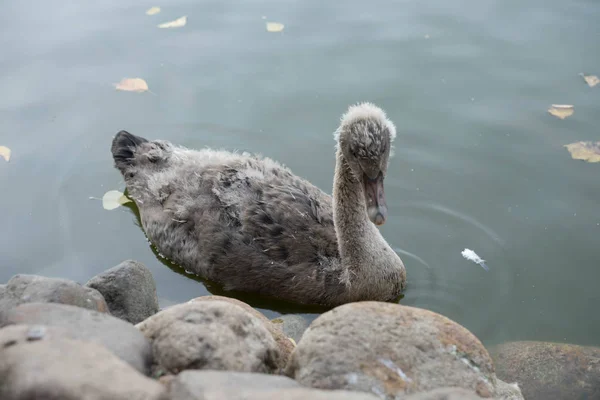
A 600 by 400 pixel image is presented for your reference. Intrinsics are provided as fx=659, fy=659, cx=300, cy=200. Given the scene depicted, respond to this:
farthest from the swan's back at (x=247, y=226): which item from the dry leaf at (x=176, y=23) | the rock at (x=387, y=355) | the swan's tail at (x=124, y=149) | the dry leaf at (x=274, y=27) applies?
the dry leaf at (x=176, y=23)

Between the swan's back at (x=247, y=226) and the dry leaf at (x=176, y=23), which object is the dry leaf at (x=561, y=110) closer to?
the swan's back at (x=247, y=226)

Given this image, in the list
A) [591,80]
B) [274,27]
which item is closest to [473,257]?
[591,80]

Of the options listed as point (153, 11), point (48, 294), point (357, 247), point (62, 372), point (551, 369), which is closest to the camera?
point (62, 372)

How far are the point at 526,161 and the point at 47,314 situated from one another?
17.6 feet

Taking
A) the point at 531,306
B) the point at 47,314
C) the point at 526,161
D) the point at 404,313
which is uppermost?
the point at 47,314

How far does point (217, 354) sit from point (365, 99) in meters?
5.29

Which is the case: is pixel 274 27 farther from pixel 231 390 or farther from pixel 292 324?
pixel 231 390

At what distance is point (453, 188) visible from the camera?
675 cm

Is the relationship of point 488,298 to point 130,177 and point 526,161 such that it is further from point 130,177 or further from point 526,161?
point 130,177

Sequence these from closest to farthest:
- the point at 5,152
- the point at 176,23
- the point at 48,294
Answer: the point at 48,294, the point at 5,152, the point at 176,23

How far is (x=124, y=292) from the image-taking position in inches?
175

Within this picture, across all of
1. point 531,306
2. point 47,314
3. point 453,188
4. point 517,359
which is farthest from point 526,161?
point 47,314

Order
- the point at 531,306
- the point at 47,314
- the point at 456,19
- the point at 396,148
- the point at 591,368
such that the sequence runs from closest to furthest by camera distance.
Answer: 1. the point at 47,314
2. the point at 591,368
3. the point at 531,306
4. the point at 396,148
5. the point at 456,19

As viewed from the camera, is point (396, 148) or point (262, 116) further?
point (262, 116)
